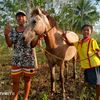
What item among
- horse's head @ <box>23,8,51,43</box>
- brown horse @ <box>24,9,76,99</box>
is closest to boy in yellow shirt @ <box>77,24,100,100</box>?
brown horse @ <box>24,9,76,99</box>

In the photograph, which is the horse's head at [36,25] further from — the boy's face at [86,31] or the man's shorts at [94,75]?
the man's shorts at [94,75]

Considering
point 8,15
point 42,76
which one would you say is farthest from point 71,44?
point 8,15

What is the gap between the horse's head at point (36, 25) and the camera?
14.9ft

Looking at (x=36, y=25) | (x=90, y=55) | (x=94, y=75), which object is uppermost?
(x=36, y=25)

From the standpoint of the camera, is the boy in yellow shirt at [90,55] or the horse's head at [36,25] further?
the boy in yellow shirt at [90,55]

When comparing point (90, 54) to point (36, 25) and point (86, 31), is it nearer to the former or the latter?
point (86, 31)

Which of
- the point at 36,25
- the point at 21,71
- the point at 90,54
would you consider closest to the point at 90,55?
the point at 90,54

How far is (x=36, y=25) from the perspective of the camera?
15.9ft

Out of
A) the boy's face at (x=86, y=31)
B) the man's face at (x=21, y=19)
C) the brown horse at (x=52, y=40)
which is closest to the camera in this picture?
the man's face at (x=21, y=19)

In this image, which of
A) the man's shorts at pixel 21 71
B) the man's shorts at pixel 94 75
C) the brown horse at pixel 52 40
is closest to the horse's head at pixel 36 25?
the brown horse at pixel 52 40

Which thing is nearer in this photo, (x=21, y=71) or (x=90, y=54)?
(x=21, y=71)

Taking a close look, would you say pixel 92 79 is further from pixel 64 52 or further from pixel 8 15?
pixel 8 15

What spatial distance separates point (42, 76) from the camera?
291 inches

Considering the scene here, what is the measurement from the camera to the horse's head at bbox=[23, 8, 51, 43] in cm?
456
